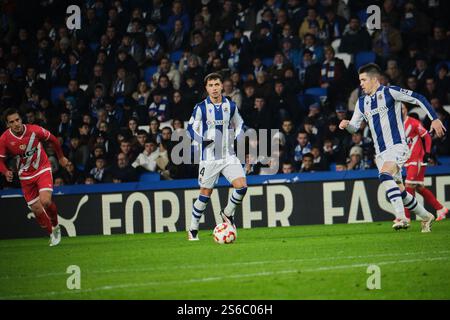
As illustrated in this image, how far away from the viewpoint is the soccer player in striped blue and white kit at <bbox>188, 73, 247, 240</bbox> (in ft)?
39.6

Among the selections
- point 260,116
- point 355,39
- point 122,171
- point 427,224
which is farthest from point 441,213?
point 122,171

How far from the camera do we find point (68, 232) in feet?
55.4

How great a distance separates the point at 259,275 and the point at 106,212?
8.94 m

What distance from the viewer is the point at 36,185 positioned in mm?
13438

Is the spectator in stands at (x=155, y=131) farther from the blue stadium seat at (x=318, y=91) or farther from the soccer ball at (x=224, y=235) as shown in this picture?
the soccer ball at (x=224, y=235)

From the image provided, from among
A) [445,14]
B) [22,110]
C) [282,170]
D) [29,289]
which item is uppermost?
[445,14]

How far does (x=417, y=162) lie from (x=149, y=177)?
5956 millimetres

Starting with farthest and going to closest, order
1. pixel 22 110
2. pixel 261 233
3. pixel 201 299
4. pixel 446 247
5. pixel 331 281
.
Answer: pixel 22 110 < pixel 261 233 < pixel 446 247 < pixel 331 281 < pixel 201 299

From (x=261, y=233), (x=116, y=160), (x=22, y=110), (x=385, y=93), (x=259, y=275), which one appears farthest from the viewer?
(x=22, y=110)

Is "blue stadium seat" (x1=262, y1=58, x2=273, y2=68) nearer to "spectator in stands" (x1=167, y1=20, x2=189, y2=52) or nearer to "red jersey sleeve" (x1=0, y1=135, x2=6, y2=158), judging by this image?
"spectator in stands" (x1=167, y1=20, x2=189, y2=52)

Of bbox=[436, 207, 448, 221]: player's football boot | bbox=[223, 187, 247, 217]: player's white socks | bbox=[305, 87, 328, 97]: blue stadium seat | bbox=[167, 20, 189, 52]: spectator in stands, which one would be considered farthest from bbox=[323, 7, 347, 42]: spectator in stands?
bbox=[223, 187, 247, 217]: player's white socks

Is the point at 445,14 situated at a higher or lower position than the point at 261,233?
higher

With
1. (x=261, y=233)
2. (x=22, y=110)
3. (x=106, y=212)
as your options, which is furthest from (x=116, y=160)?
(x=261, y=233)

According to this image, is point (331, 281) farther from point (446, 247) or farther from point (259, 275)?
point (446, 247)
